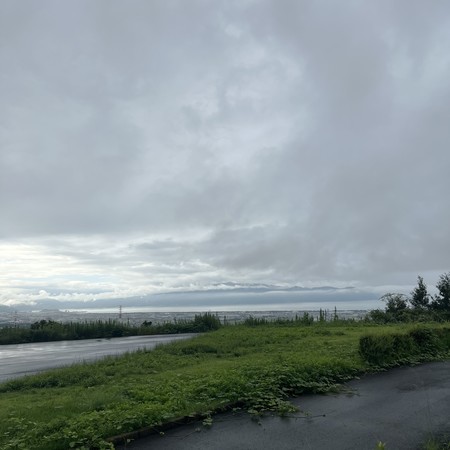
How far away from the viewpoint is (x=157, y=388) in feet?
29.0

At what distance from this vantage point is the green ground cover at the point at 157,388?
257 inches

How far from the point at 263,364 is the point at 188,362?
338cm

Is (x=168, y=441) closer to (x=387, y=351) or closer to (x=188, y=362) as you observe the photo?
(x=188, y=362)

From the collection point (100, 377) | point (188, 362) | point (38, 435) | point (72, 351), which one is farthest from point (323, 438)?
point (72, 351)

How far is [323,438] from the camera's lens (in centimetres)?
639

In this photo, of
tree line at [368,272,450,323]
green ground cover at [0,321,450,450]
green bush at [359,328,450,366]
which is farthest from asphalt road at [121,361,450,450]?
tree line at [368,272,450,323]

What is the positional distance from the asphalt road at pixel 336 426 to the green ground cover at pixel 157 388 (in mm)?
437

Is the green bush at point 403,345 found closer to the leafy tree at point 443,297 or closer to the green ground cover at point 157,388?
the green ground cover at point 157,388

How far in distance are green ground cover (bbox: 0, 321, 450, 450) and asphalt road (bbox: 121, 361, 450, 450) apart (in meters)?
0.44

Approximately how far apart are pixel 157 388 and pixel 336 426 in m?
3.66

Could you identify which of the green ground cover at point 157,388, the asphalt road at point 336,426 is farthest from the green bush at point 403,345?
the asphalt road at point 336,426

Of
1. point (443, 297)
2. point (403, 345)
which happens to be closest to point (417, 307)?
point (443, 297)

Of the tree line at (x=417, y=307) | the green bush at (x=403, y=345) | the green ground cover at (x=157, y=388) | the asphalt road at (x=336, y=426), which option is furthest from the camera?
the tree line at (x=417, y=307)

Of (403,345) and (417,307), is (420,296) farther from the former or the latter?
(403,345)
